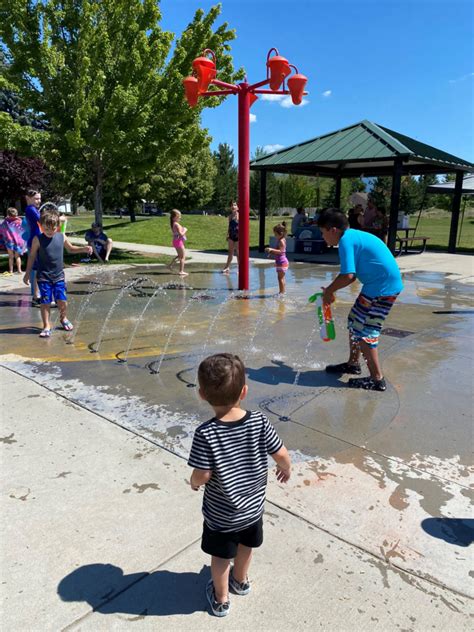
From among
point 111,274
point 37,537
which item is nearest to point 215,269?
point 111,274

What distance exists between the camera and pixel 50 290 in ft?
20.2

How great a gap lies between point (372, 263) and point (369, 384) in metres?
1.12

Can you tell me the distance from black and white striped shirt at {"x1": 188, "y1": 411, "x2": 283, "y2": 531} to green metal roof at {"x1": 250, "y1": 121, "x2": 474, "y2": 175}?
534 inches

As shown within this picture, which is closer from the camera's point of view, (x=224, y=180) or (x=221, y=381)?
(x=221, y=381)

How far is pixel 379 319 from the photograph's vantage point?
4449mm

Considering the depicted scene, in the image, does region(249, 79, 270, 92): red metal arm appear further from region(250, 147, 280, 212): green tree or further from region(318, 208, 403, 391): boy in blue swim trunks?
region(250, 147, 280, 212): green tree

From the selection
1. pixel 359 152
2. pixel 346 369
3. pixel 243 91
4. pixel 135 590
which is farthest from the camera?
pixel 359 152

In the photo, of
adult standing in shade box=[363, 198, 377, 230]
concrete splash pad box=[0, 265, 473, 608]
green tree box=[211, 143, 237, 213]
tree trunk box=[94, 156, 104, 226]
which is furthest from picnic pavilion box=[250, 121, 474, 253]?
green tree box=[211, 143, 237, 213]

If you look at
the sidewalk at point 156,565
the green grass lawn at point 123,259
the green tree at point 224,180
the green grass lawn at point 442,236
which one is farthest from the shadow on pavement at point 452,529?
the green tree at point 224,180

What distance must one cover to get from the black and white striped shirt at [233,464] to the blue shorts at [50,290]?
4787 millimetres

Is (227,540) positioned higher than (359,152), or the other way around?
(359,152)

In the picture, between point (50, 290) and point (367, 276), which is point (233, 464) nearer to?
point (367, 276)

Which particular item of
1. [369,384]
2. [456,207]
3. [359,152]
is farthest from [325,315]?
[456,207]

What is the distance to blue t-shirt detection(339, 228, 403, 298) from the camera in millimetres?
4363
